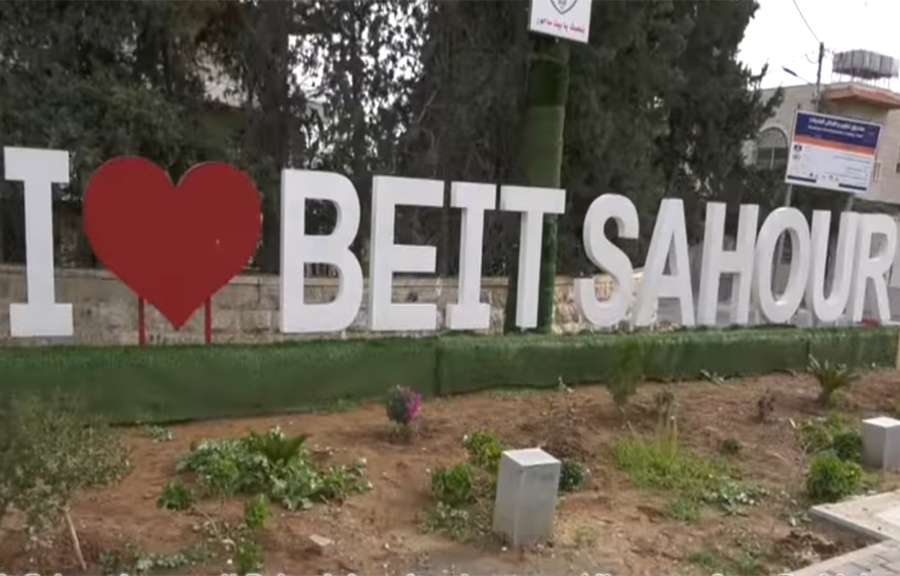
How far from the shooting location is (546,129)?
9.16m

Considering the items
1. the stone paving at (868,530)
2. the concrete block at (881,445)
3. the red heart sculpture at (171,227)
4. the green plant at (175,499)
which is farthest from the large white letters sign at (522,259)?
the stone paving at (868,530)

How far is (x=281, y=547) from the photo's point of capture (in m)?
A: 3.54

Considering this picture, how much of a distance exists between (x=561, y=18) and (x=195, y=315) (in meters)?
5.31

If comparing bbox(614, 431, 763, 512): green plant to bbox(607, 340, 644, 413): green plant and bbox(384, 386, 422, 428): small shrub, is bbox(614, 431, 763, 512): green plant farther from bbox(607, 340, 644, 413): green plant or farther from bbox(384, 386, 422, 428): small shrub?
bbox(384, 386, 422, 428): small shrub

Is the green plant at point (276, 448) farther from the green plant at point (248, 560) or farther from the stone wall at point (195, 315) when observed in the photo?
the stone wall at point (195, 315)

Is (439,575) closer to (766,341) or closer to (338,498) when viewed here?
(338,498)

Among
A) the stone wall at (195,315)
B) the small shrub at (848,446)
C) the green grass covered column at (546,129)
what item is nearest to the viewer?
the small shrub at (848,446)

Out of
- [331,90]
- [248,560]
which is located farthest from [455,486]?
[331,90]

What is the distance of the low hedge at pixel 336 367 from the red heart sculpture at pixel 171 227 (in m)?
0.47

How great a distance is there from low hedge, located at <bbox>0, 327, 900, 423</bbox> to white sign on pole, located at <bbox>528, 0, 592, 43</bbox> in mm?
3227

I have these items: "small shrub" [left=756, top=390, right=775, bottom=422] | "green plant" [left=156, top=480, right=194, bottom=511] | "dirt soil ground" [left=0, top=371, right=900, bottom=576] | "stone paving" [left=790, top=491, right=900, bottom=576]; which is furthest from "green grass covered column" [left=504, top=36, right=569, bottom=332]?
"green plant" [left=156, top=480, right=194, bottom=511]

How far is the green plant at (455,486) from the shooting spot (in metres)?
4.19

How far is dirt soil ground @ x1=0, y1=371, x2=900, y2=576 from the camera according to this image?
3537mm

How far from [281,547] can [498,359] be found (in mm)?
3710
